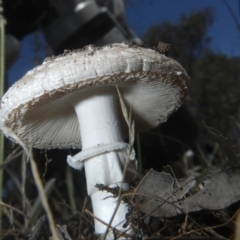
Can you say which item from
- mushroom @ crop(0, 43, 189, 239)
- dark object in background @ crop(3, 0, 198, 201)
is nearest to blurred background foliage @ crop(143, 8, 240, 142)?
dark object in background @ crop(3, 0, 198, 201)

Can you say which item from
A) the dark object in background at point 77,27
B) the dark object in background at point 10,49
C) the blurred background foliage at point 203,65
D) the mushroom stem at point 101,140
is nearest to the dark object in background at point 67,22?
the dark object in background at point 77,27

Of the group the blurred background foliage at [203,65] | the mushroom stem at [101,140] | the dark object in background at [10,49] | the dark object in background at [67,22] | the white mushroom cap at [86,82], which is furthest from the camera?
the blurred background foliage at [203,65]

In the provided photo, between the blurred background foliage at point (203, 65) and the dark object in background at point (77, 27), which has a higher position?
the dark object in background at point (77, 27)

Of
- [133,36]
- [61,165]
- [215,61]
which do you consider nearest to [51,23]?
[133,36]

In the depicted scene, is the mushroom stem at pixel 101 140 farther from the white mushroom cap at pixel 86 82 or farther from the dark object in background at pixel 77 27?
the dark object in background at pixel 77 27

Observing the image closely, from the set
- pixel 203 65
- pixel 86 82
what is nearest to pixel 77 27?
pixel 86 82

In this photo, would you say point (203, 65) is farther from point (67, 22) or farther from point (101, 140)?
point (101, 140)
